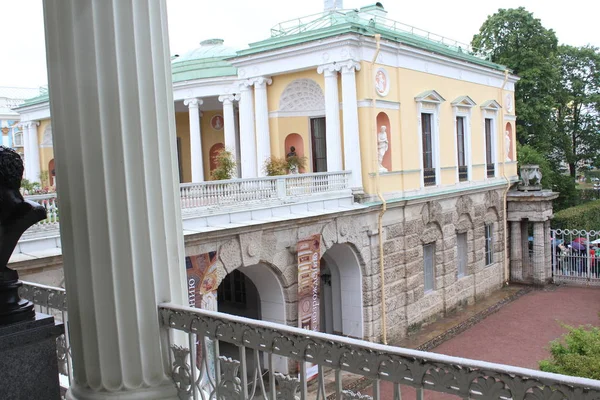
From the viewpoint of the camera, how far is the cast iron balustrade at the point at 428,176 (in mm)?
18139

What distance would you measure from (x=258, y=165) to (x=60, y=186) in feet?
45.2

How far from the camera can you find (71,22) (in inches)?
129

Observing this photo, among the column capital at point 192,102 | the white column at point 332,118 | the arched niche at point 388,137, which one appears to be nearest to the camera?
the white column at point 332,118

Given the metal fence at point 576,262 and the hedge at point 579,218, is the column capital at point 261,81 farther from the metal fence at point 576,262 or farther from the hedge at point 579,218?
the hedge at point 579,218

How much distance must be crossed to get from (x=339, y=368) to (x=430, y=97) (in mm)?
16248

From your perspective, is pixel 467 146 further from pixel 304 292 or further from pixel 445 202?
pixel 304 292

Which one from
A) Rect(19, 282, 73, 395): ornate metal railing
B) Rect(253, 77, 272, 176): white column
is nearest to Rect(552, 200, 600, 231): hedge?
Rect(253, 77, 272, 176): white column

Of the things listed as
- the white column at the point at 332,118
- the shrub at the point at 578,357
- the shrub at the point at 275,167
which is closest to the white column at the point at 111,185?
the shrub at the point at 578,357

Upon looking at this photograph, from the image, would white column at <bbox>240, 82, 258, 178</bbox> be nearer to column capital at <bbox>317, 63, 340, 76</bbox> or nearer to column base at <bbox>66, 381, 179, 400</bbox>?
column capital at <bbox>317, 63, 340, 76</bbox>

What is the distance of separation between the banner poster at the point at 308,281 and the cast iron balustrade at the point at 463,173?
7935mm

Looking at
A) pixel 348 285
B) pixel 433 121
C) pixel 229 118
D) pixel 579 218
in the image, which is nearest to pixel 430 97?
pixel 433 121

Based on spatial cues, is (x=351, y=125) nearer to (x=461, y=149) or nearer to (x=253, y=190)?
(x=253, y=190)

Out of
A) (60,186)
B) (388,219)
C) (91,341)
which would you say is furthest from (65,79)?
(388,219)

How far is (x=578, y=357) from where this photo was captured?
8508 millimetres
